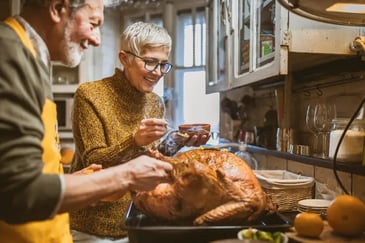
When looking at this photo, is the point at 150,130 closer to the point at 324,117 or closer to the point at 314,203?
the point at 314,203

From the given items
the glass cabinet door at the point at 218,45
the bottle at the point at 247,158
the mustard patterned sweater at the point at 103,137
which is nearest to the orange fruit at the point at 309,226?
the mustard patterned sweater at the point at 103,137

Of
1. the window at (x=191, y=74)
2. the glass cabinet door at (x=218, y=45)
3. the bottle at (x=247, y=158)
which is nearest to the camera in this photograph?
the bottle at (x=247, y=158)

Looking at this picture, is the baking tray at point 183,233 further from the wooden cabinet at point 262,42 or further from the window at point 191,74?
the window at point 191,74

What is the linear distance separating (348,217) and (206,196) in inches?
12.5

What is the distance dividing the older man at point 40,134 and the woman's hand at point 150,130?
0.35 m

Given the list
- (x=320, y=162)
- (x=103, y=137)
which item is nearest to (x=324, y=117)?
(x=320, y=162)

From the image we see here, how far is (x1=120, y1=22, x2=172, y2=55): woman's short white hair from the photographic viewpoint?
141cm

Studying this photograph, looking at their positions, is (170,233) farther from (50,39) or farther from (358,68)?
(358,68)

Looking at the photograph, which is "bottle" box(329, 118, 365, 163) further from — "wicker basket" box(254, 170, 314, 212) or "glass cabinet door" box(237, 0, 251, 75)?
"glass cabinet door" box(237, 0, 251, 75)

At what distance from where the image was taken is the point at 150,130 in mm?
1216

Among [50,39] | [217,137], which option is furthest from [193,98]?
[50,39]

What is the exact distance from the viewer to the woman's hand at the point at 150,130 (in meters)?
1.21

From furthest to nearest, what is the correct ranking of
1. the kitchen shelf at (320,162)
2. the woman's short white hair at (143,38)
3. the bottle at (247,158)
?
the bottle at (247,158) → the woman's short white hair at (143,38) → the kitchen shelf at (320,162)

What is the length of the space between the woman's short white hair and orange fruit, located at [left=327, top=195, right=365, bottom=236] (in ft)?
2.70
